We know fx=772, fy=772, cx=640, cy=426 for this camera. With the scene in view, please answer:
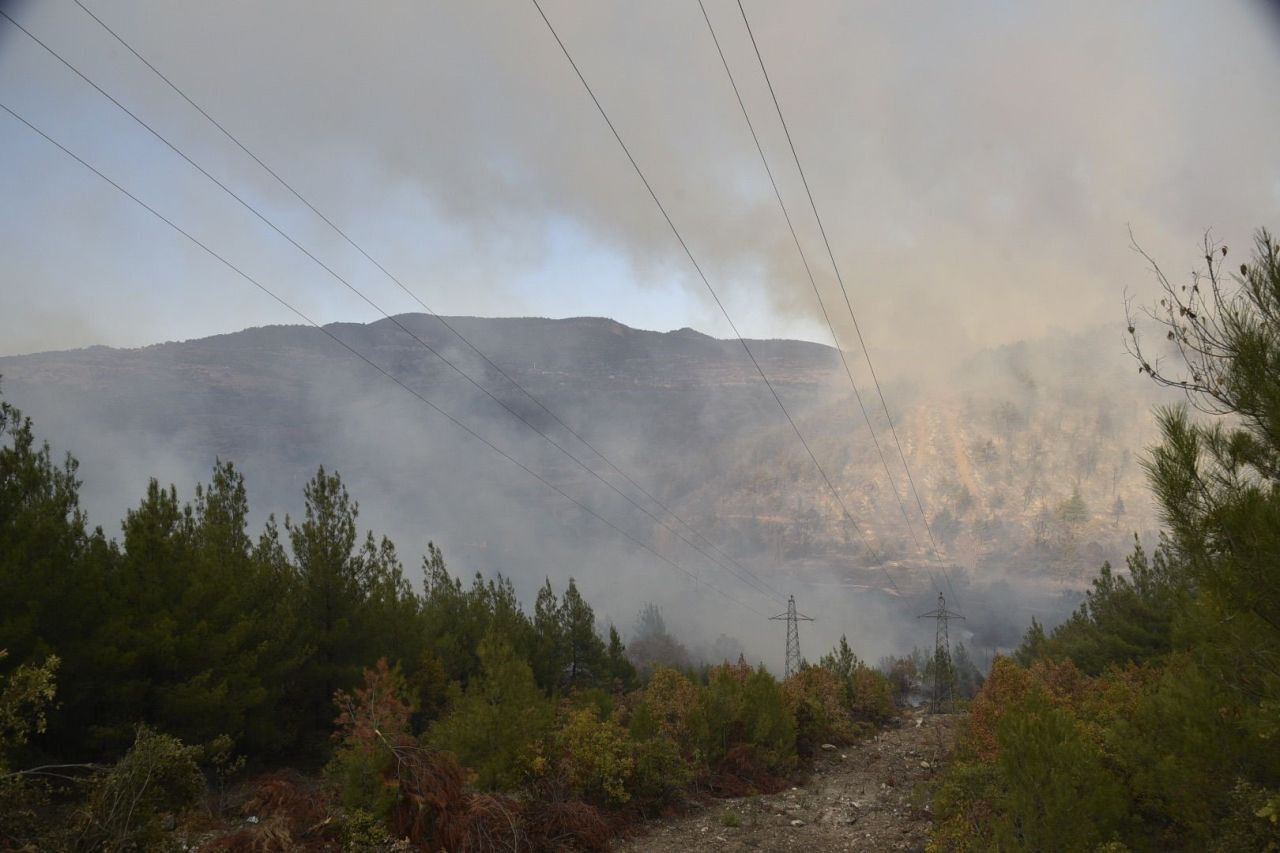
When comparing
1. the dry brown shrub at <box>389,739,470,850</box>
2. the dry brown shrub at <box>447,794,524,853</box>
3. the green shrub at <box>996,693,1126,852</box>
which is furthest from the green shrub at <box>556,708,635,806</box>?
the green shrub at <box>996,693,1126,852</box>

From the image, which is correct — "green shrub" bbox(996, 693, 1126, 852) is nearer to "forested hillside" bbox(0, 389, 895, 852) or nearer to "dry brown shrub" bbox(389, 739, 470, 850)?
"forested hillside" bbox(0, 389, 895, 852)

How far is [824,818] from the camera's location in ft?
62.5

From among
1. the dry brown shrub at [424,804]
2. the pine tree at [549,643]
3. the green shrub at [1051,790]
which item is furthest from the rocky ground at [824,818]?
Result: the pine tree at [549,643]

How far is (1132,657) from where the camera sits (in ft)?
104

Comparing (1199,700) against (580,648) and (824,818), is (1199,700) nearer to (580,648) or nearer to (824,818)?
(824,818)

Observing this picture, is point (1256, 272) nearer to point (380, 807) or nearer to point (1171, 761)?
point (1171, 761)

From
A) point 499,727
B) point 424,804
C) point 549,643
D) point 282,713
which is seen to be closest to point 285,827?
point 424,804

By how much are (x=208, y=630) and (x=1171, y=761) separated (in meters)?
20.3

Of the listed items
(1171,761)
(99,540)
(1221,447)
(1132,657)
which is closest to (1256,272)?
(1221,447)

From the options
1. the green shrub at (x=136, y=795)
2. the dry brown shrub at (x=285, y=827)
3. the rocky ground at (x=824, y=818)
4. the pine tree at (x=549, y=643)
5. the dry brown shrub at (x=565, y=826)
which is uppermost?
the pine tree at (x=549, y=643)

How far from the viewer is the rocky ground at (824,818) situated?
16.4 m

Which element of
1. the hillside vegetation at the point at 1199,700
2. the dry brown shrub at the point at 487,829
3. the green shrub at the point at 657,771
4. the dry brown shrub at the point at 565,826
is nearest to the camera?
the hillside vegetation at the point at 1199,700

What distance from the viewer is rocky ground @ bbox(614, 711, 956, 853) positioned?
53.9ft

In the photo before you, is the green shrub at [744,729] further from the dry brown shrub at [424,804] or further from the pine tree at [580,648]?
the pine tree at [580,648]
